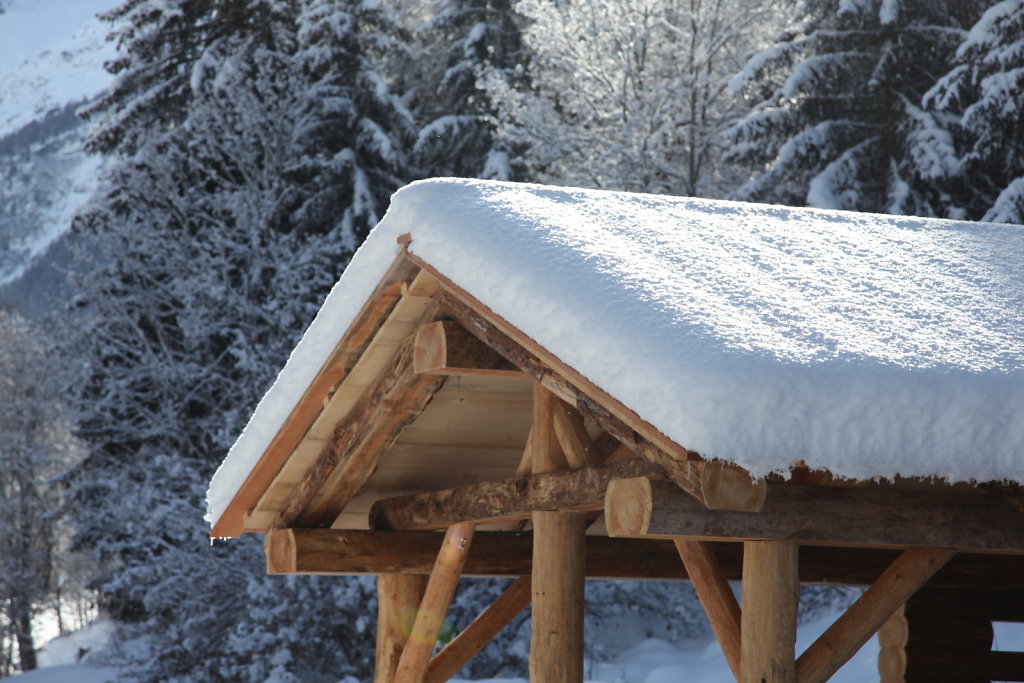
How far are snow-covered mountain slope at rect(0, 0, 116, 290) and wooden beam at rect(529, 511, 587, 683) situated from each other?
71700mm

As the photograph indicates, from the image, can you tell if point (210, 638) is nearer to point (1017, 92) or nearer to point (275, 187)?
point (275, 187)

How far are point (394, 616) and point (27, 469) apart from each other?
21435 millimetres

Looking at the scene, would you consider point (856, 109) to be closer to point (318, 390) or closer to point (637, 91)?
point (637, 91)

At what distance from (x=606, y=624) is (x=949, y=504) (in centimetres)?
1574

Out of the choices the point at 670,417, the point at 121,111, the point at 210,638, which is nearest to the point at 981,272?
the point at 670,417

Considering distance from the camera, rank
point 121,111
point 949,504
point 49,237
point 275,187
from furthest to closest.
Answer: point 49,237
point 121,111
point 275,187
point 949,504

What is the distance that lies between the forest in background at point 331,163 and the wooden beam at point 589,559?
9466 millimetres

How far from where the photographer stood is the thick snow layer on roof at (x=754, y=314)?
341 centimetres

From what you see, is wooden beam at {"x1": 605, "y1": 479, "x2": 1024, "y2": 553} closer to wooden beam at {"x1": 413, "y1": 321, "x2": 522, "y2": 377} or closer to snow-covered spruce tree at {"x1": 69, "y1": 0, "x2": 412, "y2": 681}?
wooden beam at {"x1": 413, "y1": 321, "x2": 522, "y2": 377}

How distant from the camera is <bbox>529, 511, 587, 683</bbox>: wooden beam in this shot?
4691mm

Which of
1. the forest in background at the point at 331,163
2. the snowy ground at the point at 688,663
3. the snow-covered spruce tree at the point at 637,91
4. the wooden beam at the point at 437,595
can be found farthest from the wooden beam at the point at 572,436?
the snow-covered spruce tree at the point at 637,91

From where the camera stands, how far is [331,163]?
20328 millimetres

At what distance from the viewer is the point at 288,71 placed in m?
20.1

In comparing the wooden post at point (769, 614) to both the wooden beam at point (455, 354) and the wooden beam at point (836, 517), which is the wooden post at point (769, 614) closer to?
the wooden beam at point (836, 517)
